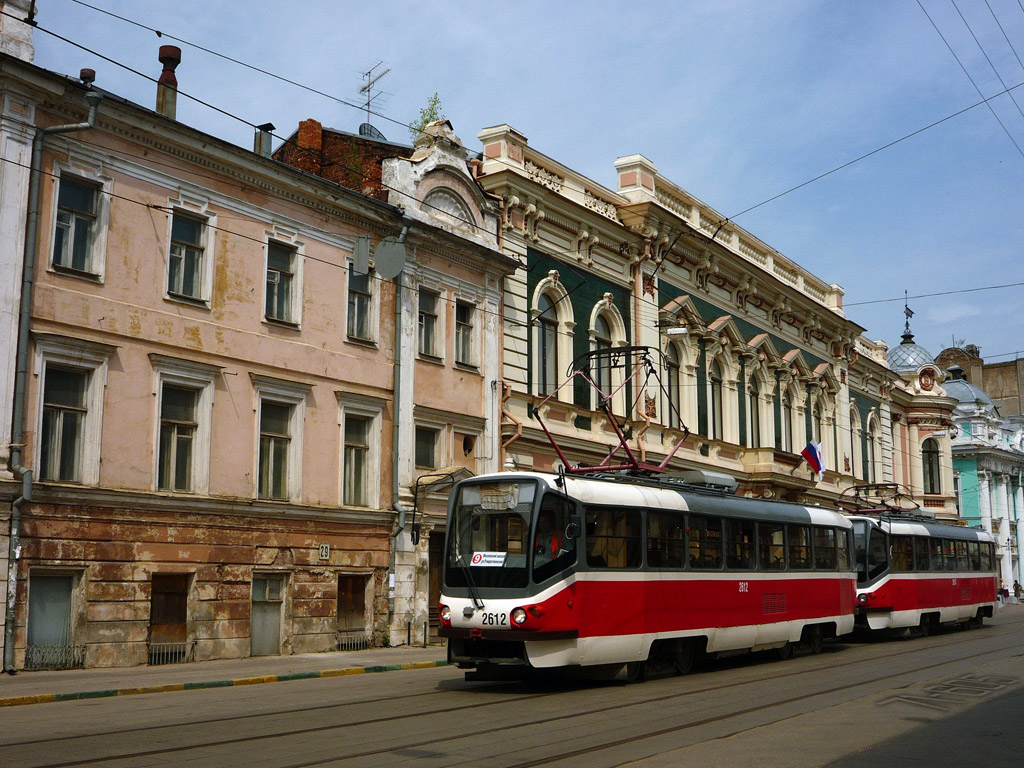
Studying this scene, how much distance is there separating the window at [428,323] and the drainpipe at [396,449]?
→ 0.91 metres

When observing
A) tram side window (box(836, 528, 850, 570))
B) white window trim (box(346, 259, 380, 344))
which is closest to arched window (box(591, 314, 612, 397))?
white window trim (box(346, 259, 380, 344))

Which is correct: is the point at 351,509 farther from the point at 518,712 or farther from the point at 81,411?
the point at 518,712

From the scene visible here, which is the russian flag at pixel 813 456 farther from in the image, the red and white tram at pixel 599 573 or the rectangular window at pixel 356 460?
the rectangular window at pixel 356 460

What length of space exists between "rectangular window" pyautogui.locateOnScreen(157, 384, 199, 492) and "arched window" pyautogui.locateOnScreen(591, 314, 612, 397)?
12.7m

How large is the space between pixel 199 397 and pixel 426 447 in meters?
6.06

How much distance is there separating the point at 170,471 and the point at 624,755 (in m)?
11.5

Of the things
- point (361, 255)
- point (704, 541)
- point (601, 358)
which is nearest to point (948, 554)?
point (601, 358)

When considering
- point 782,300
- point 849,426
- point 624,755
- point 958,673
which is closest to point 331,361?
point 958,673

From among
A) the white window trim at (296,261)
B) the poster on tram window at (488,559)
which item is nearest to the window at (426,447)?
the white window trim at (296,261)

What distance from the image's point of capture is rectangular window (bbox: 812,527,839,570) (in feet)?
72.2

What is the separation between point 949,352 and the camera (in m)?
89.2

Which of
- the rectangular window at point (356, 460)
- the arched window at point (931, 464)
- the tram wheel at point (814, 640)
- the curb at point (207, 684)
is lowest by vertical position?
the curb at point (207, 684)

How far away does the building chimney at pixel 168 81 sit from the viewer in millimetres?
21344

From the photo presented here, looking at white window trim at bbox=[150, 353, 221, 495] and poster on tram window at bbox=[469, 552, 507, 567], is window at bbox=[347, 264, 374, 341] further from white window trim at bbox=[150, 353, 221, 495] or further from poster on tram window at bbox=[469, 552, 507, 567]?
poster on tram window at bbox=[469, 552, 507, 567]
